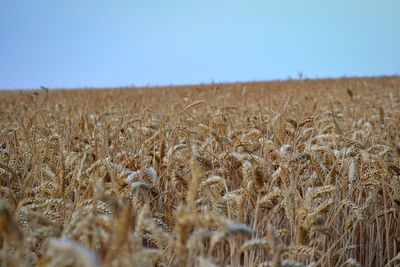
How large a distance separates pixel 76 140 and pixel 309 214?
73.8 inches

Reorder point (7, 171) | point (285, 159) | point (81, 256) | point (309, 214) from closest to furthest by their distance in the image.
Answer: point (81, 256)
point (309, 214)
point (285, 159)
point (7, 171)

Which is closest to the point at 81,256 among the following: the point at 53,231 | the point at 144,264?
the point at 144,264

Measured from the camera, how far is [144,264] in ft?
2.51

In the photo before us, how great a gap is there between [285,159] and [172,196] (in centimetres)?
61

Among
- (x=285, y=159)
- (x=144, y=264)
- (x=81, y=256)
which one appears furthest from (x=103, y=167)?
(x=81, y=256)

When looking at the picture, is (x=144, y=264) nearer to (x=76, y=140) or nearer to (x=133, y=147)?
(x=133, y=147)

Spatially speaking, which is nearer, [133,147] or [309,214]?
[309,214]

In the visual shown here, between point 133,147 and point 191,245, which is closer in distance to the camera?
point 191,245

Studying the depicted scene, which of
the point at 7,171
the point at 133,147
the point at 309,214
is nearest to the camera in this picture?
the point at 309,214

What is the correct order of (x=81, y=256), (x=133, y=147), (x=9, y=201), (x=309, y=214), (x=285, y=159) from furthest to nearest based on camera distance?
(x=133, y=147) < (x=285, y=159) < (x=9, y=201) < (x=309, y=214) < (x=81, y=256)

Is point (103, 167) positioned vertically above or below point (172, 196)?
above

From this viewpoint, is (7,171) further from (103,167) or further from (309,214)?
(309,214)

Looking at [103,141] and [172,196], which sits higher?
[103,141]

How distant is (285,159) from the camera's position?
169cm
